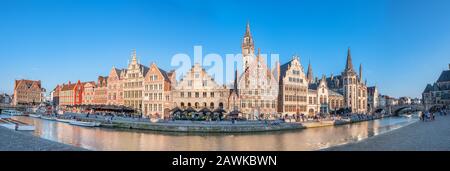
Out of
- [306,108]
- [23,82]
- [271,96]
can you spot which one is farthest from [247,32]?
[23,82]

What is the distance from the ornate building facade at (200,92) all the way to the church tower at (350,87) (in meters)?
50.3

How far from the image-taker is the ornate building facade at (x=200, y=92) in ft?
147

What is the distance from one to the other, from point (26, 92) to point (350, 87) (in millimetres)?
114774

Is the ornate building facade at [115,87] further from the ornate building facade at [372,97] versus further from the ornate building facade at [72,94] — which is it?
the ornate building facade at [372,97]

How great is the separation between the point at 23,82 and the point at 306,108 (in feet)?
332

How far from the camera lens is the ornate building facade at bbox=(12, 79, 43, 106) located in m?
95.2

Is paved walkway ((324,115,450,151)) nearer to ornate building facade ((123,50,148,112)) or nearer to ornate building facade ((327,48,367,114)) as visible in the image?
ornate building facade ((123,50,148,112))

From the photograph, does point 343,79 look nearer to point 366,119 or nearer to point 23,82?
point 366,119

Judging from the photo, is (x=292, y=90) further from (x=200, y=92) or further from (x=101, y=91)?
(x=101, y=91)

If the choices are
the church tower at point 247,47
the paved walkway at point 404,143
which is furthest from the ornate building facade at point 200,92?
the paved walkway at point 404,143

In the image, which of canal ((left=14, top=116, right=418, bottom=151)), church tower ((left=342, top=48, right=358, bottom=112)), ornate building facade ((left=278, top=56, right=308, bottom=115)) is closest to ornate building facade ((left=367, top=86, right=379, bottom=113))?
church tower ((left=342, top=48, right=358, bottom=112))

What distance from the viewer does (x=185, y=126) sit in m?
30.0

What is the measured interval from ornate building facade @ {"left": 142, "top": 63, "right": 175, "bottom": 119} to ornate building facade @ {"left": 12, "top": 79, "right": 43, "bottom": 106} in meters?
68.9

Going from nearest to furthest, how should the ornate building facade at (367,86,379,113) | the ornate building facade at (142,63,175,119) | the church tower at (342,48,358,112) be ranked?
the ornate building facade at (142,63,175,119), the church tower at (342,48,358,112), the ornate building facade at (367,86,379,113)
